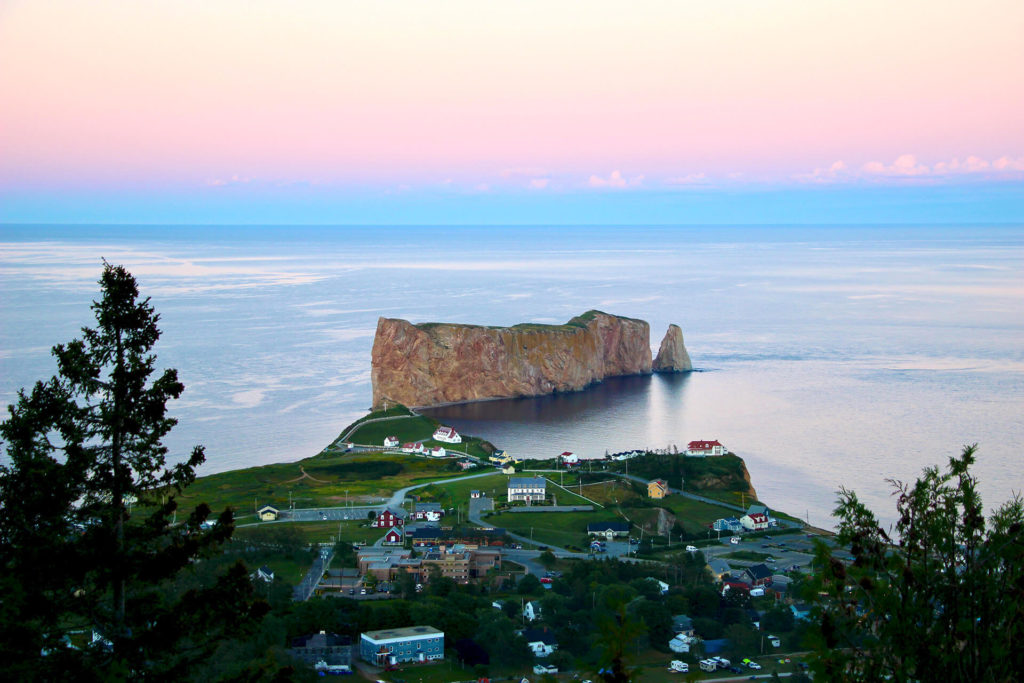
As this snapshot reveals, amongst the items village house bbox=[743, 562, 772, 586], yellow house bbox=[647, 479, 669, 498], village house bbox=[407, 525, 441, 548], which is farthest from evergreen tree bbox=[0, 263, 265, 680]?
yellow house bbox=[647, 479, 669, 498]

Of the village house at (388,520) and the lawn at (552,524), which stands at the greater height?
the village house at (388,520)

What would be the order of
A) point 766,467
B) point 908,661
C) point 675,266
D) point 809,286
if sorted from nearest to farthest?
1. point 908,661
2. point 766,467
3. point 809,286
4. point 675,266

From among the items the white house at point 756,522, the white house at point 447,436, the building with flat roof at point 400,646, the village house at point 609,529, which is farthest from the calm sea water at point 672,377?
the building with flat roof at point 400,646

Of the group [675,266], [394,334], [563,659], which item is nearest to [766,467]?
[563,659]

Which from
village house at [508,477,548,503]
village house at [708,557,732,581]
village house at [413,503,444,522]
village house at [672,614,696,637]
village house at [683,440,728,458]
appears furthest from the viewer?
village house at [683,440,728,458]

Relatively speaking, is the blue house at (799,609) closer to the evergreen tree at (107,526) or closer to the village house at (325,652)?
the village house at (325,652)

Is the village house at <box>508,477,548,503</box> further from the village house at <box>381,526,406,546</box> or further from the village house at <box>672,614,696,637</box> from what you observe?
the village house at <box>672,614,696,637</box>

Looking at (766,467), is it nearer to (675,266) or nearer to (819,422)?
(819,422)
